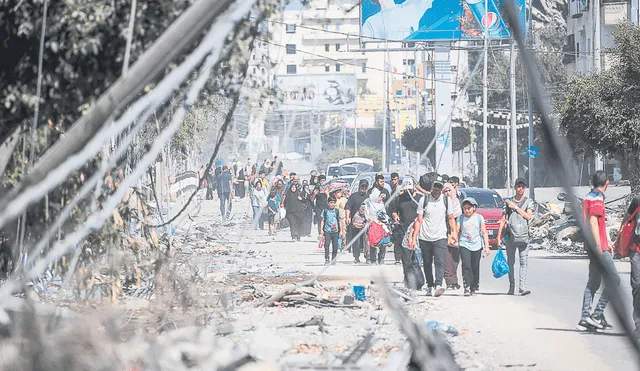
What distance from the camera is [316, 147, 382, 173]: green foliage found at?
62.8 meters

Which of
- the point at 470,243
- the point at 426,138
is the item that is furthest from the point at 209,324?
the point at 426,138

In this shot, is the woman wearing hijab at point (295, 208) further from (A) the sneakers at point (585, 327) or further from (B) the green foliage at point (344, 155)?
(B) the green foliage at point (344, 155)

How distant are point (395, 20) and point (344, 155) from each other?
86.8ft

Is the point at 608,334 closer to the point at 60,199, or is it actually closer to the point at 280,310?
the point at 280,310

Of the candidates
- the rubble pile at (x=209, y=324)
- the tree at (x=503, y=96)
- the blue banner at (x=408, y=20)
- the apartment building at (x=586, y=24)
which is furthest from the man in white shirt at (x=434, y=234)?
the tree at (x=503, y=96)

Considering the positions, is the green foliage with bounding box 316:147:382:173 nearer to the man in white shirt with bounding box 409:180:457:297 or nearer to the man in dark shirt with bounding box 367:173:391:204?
the man in dark shirt with bounding box 367:173:391:204

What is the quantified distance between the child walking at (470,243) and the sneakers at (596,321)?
3.54m

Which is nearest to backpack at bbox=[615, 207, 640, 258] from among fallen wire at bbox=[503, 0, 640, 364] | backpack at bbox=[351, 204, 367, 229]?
fallen wire at bbox=[503, 0, 640, 364]

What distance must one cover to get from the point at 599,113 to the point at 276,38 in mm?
17603

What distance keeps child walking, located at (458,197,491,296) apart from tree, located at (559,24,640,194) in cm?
1001

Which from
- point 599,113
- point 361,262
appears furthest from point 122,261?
point 599,113

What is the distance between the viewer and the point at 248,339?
8.48m

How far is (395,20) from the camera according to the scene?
128ft

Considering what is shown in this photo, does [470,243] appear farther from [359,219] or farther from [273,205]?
[273,205]
